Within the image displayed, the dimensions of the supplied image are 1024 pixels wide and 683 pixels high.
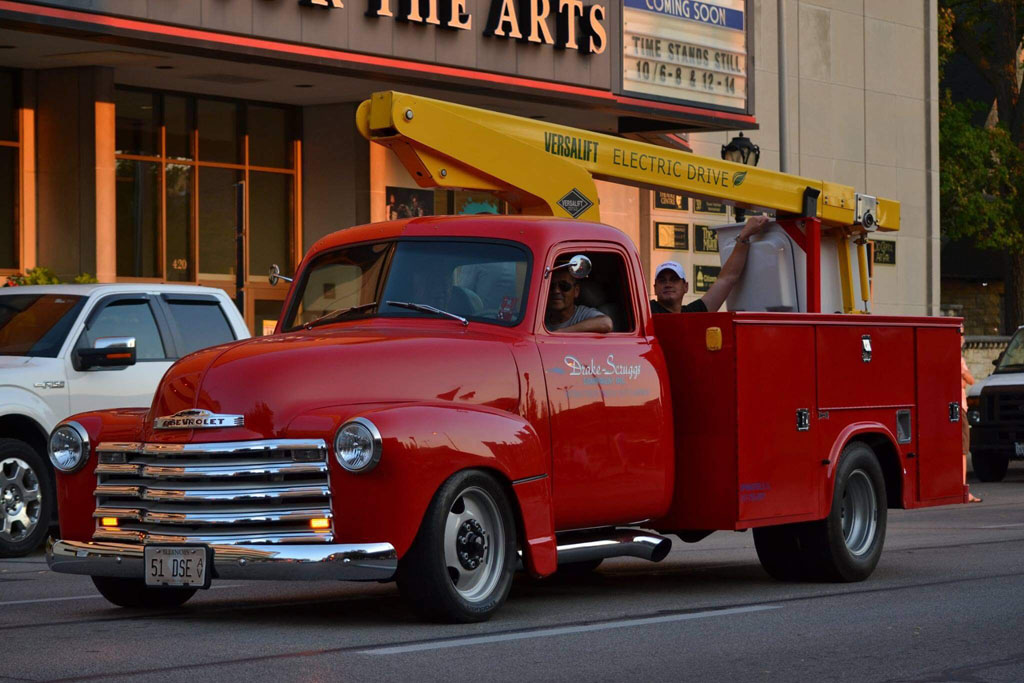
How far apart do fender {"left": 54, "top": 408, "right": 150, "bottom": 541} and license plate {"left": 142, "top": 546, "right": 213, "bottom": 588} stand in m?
0.72

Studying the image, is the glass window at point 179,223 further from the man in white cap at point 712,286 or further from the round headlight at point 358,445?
the round headlight at point 358,445

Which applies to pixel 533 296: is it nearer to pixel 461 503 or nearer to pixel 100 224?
pixel 461 503

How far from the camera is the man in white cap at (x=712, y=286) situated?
1133cm

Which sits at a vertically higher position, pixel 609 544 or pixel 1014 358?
pixel 1014 358

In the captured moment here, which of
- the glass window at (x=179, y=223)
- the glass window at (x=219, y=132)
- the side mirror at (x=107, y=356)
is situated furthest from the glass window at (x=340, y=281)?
the glass window at (x=219, y=132)

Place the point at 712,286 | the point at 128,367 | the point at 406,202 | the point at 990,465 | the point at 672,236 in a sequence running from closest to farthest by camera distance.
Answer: the point at 712,286 < the point at 128,367 < the point at 990,465 < the point at 406,202 < the point at 672,236

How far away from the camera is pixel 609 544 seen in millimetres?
9359

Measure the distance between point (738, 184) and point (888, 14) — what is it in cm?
2688

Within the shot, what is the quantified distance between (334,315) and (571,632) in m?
2.31

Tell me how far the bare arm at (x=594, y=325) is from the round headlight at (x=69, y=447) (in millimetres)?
2646

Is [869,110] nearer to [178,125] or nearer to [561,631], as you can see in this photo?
[178,125]

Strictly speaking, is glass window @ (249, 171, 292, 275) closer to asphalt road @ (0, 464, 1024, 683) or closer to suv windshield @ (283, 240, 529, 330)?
asphalt road @ (0, 464, 1024, 683)

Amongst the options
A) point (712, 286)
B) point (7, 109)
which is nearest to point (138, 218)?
point (7, 109)

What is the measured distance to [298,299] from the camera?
32.9ft
